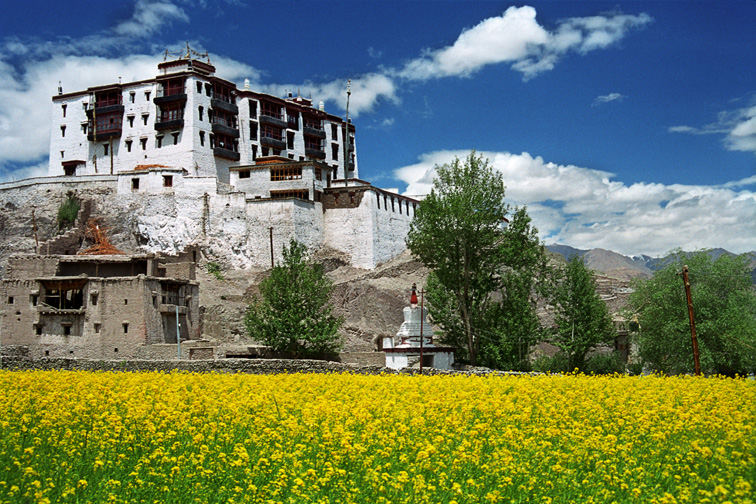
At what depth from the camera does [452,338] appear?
1724 inches

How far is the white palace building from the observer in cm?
6888

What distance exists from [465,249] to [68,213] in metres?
46.3

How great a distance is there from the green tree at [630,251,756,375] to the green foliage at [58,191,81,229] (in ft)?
180

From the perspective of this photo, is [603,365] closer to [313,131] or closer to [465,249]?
[465,249]

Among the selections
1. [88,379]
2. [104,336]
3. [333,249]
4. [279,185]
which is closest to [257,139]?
[279,185]

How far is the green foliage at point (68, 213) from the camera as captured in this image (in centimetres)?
7050

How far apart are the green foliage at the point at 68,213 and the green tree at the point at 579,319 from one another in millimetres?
49306

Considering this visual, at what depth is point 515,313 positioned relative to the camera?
144 ft

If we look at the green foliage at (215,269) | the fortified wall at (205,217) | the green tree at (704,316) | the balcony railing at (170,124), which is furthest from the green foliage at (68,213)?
the green tree at (704,316)

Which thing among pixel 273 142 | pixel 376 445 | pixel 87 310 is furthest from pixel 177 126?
pixel 376 445

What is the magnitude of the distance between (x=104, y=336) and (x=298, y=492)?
3727 cm

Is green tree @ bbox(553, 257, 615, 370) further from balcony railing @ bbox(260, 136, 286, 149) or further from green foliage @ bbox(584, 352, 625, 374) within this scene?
balcony railing @ bbox(260, 136, 286, 149)

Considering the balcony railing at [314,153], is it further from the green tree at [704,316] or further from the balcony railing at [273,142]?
the green tree at [704,316]

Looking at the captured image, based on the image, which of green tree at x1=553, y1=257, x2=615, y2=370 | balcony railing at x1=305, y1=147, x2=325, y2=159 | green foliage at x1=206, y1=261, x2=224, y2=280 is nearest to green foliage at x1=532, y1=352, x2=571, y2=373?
green tree at x1=553, y1=257, x2=615, y2=370
